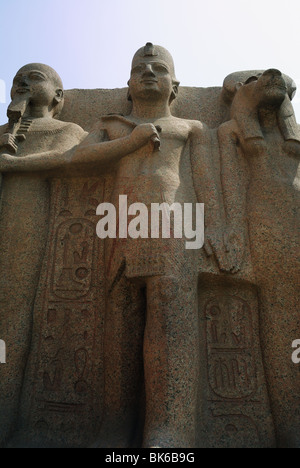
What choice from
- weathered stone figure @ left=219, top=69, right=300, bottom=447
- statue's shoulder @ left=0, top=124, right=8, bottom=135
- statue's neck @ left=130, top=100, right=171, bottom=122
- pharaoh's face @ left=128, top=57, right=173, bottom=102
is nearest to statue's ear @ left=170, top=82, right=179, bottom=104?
pharaoh's face @ left=128, top=57, right=173, bottom=102

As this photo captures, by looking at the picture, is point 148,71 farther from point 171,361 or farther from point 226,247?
point 171,361

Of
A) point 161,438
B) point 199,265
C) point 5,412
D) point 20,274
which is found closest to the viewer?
point 161,438

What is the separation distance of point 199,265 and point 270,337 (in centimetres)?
90

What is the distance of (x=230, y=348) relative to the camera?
355cm

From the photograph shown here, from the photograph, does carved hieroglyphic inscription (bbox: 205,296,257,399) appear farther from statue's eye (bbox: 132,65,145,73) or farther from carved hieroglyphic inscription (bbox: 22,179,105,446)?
statue's eye (bbox: 132,65,145,73)

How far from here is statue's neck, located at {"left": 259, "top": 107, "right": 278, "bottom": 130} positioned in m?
4.20

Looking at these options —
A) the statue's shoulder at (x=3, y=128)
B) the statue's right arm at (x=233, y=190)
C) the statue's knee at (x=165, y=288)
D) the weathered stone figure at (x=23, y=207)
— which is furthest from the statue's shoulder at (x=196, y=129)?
the statue's shoulder at (x=3, y=128)

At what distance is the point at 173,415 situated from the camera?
2.91 metres

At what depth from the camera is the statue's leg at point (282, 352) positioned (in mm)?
3260

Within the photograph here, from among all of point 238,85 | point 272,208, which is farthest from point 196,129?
point 272,208

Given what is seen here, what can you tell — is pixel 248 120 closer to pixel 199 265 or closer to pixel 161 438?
pixel 199 265

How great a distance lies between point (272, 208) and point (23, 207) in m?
2.47

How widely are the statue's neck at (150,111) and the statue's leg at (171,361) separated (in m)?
1.89
